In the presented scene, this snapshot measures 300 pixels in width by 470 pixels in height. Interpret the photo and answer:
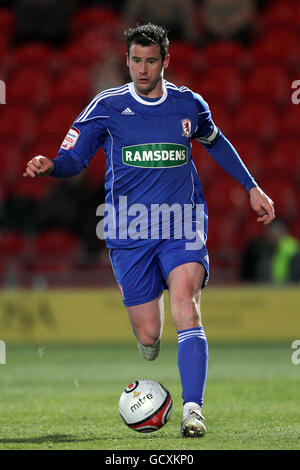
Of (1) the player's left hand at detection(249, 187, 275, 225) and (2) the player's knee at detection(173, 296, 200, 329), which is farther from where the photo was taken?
(1) the player's left hand at detection(249, 187, 275, 225)

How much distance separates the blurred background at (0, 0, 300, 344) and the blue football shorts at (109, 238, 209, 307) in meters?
5.32

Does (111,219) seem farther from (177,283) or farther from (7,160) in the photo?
(7,160)

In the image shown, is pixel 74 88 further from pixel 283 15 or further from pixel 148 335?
pixel 148 335

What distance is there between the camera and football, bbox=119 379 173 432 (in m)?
4.66

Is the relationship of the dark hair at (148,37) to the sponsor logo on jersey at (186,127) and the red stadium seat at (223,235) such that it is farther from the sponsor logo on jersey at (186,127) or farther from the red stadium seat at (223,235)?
the red stadium seat at (223,235)

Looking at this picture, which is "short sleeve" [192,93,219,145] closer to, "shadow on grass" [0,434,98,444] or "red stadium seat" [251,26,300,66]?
"shadow on grass" [0,434,98,444]

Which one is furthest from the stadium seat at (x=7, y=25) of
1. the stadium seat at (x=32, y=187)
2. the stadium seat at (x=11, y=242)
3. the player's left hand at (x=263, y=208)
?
the player's left hand at (x=263, y=208)

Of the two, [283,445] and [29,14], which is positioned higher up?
[29,14]

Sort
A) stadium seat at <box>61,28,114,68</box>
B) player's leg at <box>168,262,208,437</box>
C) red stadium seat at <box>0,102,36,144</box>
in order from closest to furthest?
1. player's leg at <box>168,262,208,437</box>
2. red stadium seat at <box>0,102,36,144</box>
3. stadium seat at <box>61,28,114,68</box>

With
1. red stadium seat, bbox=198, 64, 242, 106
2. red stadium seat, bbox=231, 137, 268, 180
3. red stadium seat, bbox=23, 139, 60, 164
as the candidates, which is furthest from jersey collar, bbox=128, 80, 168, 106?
red stadium seat, bbox=198, 64, 242, 106

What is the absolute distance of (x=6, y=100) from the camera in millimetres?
15383

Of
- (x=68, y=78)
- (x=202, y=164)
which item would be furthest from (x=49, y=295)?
(x=68, y=78)

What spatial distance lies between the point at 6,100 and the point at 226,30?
12.8 ft

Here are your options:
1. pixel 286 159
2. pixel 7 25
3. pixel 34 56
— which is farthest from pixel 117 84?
pixel 7 25
